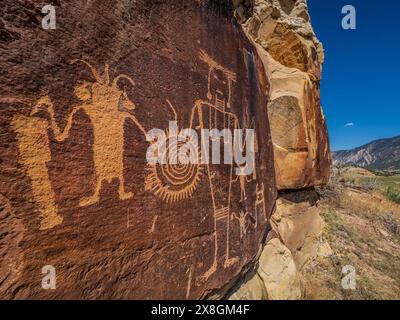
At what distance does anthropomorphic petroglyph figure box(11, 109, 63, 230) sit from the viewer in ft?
4.00

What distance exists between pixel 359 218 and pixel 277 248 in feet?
16.1

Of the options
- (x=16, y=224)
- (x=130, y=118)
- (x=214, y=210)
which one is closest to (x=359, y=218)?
(x=214, y=210)

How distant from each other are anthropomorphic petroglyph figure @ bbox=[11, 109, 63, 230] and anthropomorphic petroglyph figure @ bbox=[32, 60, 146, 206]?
13 cm

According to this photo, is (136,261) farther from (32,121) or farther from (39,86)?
(39,86)

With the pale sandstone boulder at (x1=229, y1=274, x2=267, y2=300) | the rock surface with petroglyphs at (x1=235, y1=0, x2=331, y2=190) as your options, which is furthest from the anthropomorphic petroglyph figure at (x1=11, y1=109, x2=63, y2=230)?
the rock surface with petroglyphs at (x1=235, y1=0, x2=331, y2=190)

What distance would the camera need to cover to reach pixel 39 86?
1.29 m

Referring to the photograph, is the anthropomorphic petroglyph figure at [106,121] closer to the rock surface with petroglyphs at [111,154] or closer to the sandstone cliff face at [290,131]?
the rock surface with petroglyphs at [111,154]

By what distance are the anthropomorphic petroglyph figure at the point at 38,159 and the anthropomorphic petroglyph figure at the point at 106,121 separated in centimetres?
A: 13

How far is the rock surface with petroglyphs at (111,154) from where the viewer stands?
48.1 inches

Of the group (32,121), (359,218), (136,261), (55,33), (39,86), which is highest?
(55,33)

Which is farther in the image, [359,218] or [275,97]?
[359,218]

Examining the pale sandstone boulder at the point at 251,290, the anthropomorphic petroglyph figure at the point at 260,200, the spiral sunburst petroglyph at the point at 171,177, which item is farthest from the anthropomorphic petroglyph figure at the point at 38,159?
the anthropomorphic petroglyph figure at the point at 260,200

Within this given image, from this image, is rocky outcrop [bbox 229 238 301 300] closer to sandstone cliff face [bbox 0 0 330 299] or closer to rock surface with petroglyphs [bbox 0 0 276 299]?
sandstone cliff face [bbox 0 0 330 299]

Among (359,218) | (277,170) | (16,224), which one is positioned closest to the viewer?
(16,224)
